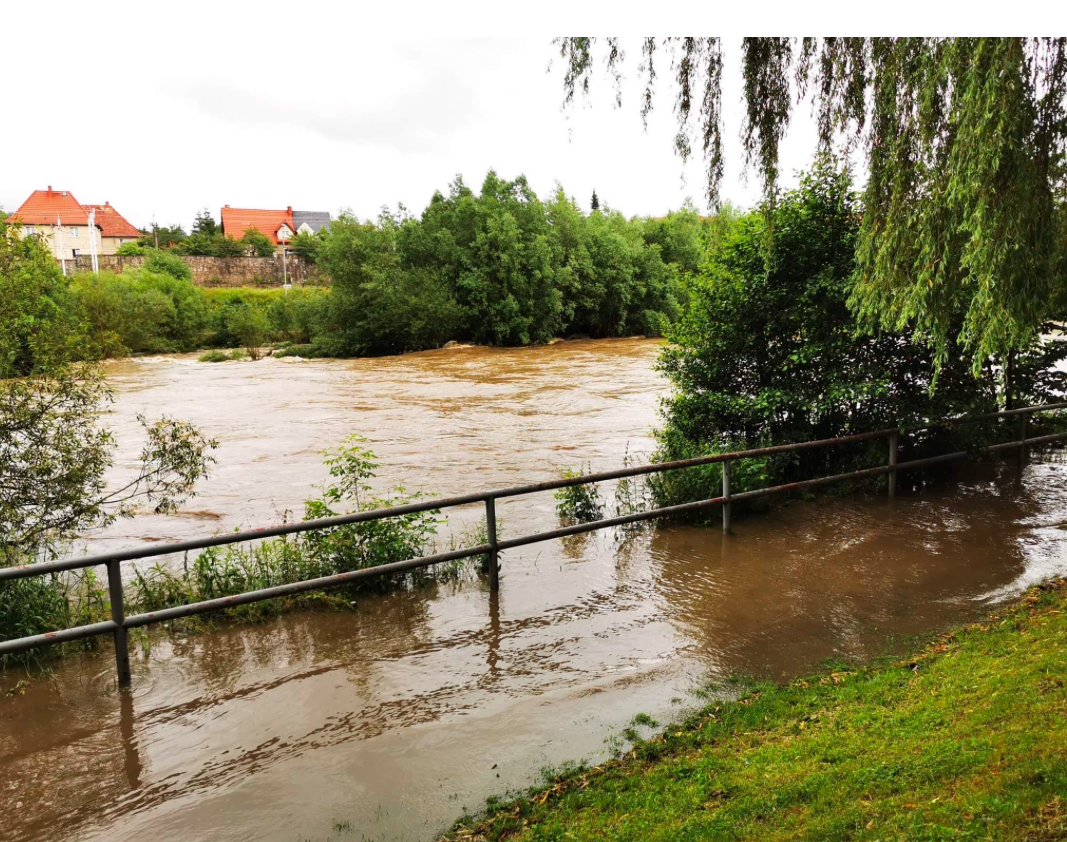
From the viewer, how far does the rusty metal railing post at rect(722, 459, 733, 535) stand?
28.9 ft

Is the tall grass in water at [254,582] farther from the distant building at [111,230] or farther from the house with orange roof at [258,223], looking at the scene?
the house with orange roof at [258,223]

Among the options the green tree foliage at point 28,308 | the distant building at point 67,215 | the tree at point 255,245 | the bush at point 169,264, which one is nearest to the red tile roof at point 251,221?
the tree at point 255,245

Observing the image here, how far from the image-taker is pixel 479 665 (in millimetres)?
6277

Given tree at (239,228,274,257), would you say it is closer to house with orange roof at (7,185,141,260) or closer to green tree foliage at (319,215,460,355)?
house with orange roof at (7,185,141,260)

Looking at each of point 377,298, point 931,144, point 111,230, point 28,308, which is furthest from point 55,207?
point 931,144

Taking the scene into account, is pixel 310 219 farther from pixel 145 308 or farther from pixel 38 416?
pixel 38 416

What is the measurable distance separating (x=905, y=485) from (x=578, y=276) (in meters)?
40.7

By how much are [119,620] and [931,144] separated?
21.9ft

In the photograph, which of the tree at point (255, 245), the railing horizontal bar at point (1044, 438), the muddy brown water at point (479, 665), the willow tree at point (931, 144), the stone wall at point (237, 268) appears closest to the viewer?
the muddy brown water at point (479, 665)

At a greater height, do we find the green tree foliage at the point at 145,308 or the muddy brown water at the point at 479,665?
the green tree foliage at the point at 145,308

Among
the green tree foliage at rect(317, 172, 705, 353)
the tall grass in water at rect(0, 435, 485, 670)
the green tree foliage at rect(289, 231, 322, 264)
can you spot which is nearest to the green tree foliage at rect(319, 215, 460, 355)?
the green tree foliage at rect(317, 172, 705, 353)

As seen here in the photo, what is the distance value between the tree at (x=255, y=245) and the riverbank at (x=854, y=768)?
284ft

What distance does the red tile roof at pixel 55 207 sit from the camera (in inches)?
3349

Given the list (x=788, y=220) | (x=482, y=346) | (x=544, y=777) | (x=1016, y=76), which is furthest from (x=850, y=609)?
(x=482, y=346)
